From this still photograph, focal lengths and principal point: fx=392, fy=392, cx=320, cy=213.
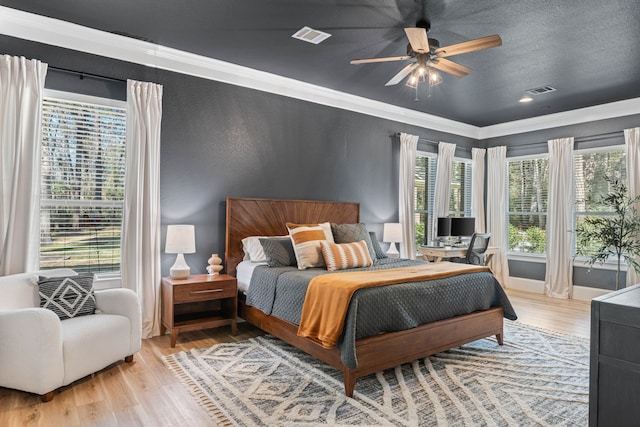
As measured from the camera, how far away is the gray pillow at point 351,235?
4.26m

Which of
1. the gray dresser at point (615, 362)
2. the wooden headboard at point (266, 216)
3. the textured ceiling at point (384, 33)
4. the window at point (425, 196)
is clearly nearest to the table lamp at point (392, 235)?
the wooden headboard at point (266, 216)

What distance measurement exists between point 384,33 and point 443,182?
3.43 m

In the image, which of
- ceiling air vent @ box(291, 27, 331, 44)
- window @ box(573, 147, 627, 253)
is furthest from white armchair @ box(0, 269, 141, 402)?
window @ box(573, 147, 627, 253)

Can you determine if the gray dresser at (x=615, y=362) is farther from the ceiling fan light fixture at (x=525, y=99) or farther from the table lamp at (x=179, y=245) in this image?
the ceiling fan light fixture at (x=525, y=99)

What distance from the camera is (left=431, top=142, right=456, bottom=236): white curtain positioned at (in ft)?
20.5

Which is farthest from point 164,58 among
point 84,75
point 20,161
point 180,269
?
point 180,269

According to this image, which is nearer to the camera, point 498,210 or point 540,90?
point 540,90

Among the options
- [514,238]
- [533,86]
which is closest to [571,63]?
[533,86]

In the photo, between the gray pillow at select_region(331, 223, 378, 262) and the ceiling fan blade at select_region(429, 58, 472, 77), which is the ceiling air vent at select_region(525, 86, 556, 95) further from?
the gray pillow at select_region(331, 223, 378, 262)

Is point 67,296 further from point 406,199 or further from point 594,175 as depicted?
point 594,175

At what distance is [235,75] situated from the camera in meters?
4.28

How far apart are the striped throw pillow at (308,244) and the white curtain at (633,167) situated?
415cm

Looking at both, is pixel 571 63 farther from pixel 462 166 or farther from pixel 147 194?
pixel 147 194

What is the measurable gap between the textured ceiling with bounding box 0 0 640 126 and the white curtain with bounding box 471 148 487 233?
215cm
